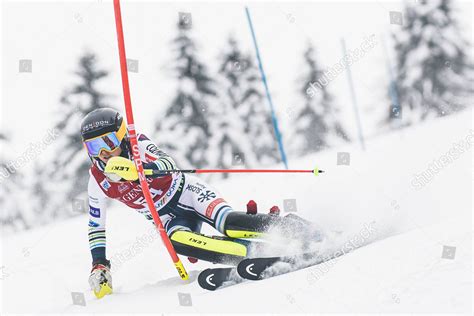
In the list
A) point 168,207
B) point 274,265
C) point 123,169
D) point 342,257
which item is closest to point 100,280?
point 168,207

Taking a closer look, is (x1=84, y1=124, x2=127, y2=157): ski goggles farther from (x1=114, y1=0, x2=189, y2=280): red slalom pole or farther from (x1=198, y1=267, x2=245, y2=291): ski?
(x1=198, y1=267, x2=245, y2=291): ski

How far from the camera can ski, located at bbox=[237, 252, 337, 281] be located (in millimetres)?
3852

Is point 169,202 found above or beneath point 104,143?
beneath

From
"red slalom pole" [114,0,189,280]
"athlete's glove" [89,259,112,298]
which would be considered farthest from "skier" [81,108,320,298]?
"red slalom pole" [114,0,189,280]

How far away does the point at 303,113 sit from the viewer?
2045cm

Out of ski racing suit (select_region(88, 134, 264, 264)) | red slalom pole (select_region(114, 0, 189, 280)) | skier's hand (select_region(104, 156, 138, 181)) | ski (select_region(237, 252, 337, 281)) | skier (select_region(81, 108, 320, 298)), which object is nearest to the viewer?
ski (select_region(237, 252, 337, 281))

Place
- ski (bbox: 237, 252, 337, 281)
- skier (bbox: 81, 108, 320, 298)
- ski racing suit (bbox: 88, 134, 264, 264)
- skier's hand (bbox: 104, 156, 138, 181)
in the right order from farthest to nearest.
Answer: ski racing suit (bbox: 88, 134, 264, 264), skier (bbox: 81, 108, 320, 298), skier's hand (bbox: 104, 156, 138, 181), ski (bbox: 237, 252, 337, 281)

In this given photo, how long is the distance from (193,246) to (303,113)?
1654 cm

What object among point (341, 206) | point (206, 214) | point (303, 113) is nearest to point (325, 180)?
point (341, 206)

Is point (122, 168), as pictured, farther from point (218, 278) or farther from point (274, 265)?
point (274, 265)

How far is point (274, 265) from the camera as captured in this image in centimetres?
389

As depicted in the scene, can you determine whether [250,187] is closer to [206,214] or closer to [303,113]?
[206,214]

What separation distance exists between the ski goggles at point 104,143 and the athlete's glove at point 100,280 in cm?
96

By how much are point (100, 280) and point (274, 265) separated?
156 centimetres
